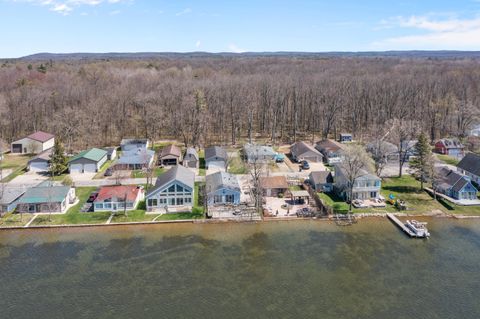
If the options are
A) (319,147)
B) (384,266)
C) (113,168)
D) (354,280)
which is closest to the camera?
(354,280)

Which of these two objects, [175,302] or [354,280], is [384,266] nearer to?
[354,280]

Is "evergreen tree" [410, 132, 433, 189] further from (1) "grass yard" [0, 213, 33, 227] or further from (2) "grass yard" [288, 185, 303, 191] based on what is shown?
(1) "grass yard" [0, 213, 33, 227]

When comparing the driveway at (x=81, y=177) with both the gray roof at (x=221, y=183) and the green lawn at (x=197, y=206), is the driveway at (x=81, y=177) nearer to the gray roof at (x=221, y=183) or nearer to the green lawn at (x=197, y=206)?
the green lawn at (x=197, y=206)

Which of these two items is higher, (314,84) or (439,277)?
(314,84)

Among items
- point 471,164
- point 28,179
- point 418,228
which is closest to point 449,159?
point 471,164

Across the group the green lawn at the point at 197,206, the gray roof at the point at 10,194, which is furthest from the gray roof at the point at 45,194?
the green lawn at the point at 197,206

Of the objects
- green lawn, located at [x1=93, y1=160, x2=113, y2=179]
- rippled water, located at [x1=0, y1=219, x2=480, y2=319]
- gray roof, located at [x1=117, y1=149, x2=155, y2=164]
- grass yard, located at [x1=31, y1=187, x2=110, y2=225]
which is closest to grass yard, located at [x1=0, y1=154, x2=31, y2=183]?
green lawn, located at [x1=93, y1=160, x2=113, y2=179]

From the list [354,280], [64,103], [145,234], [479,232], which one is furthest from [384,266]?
[64,103]
